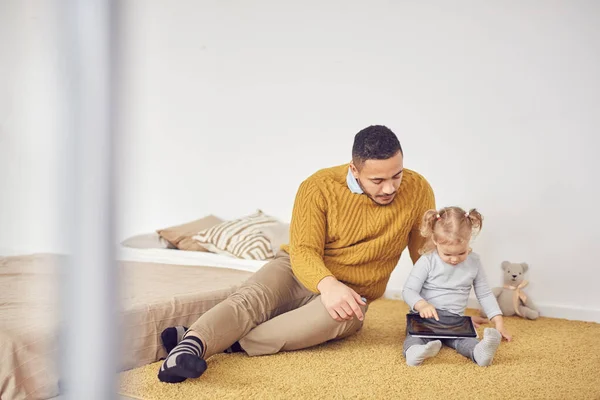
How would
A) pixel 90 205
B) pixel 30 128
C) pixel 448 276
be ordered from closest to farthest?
pixel 90 205 → pixel 30 128 → pixel 448 276

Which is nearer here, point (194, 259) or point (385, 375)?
point (385, 375)

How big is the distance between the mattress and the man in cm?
17

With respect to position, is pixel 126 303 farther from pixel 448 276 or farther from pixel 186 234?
pixel 186 234

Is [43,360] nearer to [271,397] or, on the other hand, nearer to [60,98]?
[60,98]

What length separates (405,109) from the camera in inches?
113

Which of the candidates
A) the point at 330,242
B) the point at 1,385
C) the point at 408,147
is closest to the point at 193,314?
the point at 330,242

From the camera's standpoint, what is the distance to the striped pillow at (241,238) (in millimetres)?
2703

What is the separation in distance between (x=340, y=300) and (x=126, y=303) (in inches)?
51.6

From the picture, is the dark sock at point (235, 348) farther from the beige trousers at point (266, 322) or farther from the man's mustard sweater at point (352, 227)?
the man's mustard sweater at point (352, 227)

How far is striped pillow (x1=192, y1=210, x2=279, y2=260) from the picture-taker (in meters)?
2.70

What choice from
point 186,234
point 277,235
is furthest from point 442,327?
point 186,234

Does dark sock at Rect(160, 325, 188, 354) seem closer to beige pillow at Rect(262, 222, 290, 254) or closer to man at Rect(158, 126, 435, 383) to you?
man at Rect(158, 126, 435, 383)

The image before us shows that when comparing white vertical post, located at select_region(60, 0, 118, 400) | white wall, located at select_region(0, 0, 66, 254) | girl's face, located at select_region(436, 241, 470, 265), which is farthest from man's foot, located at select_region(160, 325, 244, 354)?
white vertical post, located at select_region(60, 0, 118, 400)

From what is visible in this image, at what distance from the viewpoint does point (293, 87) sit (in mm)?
3170
